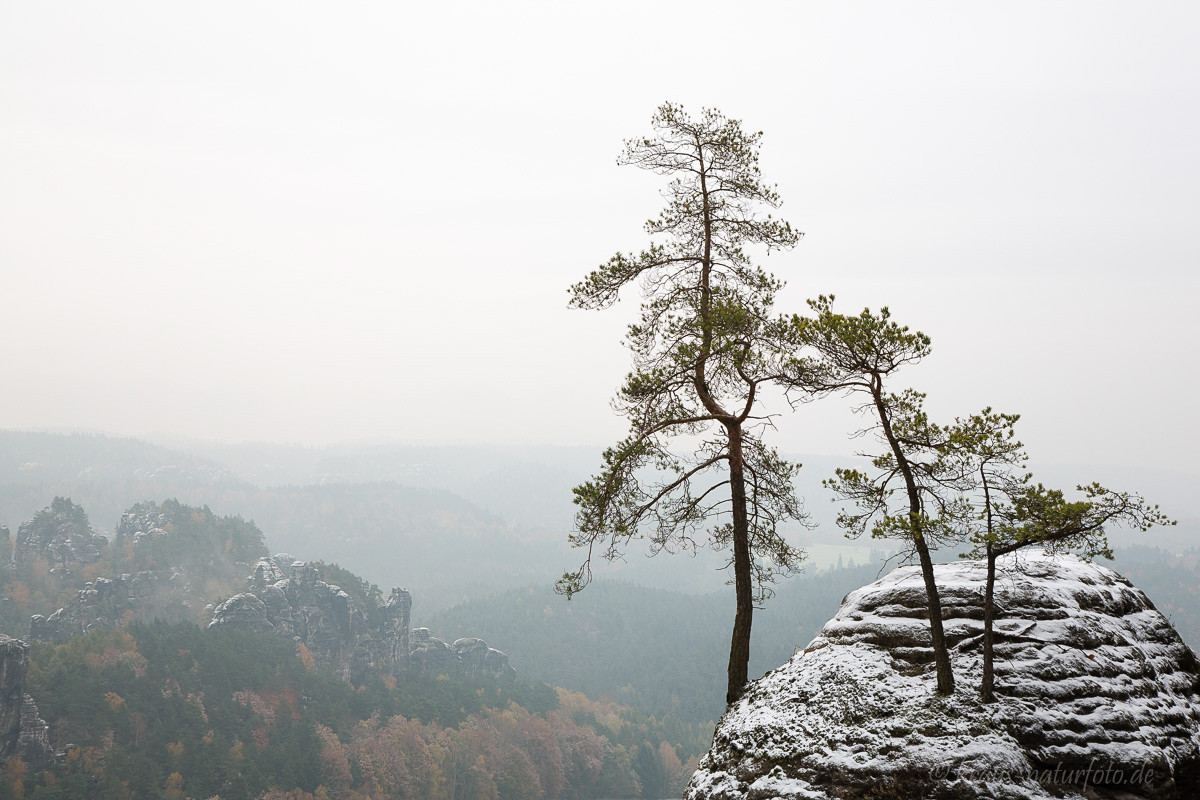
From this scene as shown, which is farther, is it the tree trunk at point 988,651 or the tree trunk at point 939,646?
the tree trunk at point 939,646

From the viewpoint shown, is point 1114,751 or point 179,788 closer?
point 1114,751

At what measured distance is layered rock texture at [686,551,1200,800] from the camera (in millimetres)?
9602

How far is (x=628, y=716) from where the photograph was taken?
125 metres

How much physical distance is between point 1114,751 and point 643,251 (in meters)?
11.1

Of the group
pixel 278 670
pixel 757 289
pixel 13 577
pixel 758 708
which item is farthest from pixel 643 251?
pixel 13 577

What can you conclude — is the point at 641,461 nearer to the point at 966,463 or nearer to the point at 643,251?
the point at 643,251

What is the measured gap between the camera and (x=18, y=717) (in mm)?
70062

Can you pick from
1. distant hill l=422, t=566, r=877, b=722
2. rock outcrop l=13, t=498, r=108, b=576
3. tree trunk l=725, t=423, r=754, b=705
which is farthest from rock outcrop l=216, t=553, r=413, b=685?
tree trunk l=725, t=423, r=754, b=705

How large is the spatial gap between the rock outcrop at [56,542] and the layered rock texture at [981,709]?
16543 cm

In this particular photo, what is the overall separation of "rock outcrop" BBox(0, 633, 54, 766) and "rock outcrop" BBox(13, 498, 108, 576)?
252 feet

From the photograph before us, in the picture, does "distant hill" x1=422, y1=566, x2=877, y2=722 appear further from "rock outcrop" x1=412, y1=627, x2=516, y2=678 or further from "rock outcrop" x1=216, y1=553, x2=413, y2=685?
"rock outcrop" x1=216, y1=553, x2=413, y2=685

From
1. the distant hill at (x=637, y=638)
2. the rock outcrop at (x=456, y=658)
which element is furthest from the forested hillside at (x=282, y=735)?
the distant hill at (x=637, y=638)

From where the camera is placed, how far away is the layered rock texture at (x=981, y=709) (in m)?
9.60

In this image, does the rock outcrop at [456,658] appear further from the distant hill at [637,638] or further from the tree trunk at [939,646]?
A: the tree trunk at [939,646]
